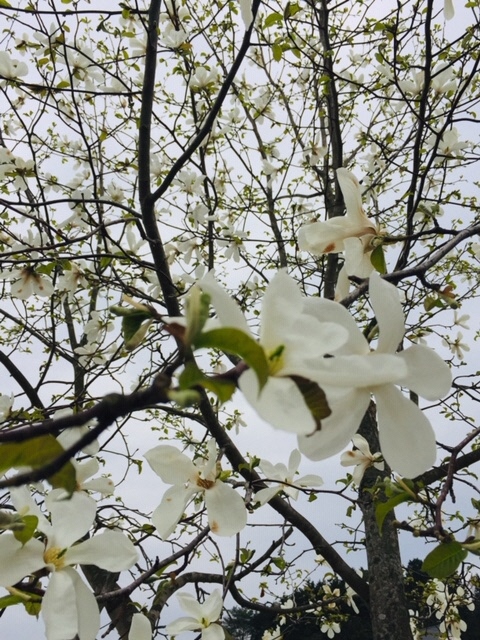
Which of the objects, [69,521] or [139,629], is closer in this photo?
[69,521]

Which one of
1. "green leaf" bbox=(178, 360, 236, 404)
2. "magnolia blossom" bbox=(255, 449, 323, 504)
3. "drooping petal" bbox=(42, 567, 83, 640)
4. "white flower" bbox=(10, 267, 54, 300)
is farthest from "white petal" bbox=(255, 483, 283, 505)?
"white flower" bbox=(10, 267, 54, 300)

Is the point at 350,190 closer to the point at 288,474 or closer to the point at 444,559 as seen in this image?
the point at 444,559

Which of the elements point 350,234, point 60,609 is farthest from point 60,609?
point 350,234

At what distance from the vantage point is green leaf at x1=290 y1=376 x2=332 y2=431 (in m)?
0.32

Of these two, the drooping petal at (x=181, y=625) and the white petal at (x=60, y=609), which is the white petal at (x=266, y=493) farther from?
the white petal at (x=60, y=609)

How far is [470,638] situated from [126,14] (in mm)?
8738

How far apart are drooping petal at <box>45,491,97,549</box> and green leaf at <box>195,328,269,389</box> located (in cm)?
41

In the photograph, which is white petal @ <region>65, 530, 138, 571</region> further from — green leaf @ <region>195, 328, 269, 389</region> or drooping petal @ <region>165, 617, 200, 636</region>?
drooping petal @ <region>165, 617, 200, 636</region>

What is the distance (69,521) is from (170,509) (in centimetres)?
24

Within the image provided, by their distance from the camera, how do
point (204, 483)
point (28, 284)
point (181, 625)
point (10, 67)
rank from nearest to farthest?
1. point (204, 483)
2. point (181, 625)
3. point (28, 284)
4. point (10, 67)

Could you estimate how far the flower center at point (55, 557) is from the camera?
59 cm

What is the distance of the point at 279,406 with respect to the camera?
318mm

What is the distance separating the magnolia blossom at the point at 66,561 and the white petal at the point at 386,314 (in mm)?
380

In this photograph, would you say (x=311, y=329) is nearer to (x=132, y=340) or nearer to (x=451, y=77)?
(x=132, y=340)
